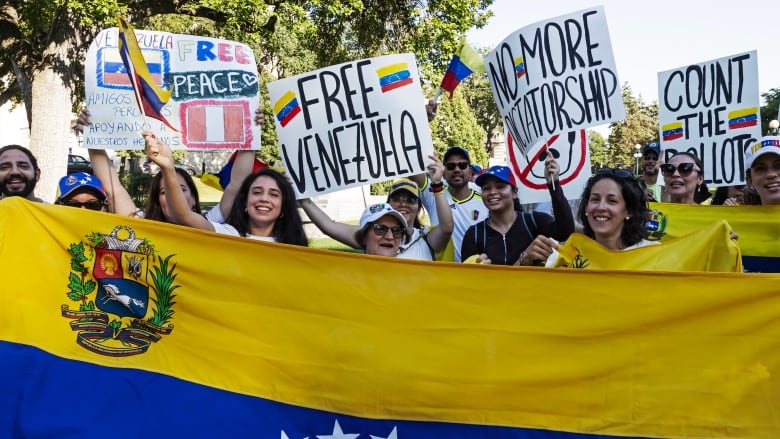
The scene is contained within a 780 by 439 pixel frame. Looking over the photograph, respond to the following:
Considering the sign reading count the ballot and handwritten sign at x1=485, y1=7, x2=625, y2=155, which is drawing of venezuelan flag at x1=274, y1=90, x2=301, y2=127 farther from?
handwritten sign at x1=485, y1=7, x2=625, y2=155

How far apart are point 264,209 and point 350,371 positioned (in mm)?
1372

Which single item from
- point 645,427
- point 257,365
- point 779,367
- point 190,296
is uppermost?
point 190,296

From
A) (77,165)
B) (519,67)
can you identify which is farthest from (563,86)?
(77,165)

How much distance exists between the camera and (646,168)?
286 inches

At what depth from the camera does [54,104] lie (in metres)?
15.5

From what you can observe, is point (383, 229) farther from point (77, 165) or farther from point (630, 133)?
point (630, 133)

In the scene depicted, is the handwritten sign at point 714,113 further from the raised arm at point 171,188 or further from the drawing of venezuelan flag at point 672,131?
the raised arm at point 171,188

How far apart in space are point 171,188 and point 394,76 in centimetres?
189

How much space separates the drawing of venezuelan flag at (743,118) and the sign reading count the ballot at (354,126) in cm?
325

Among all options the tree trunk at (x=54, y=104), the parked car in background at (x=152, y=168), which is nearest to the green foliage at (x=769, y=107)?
the parked car in background at (x=152, y=168)

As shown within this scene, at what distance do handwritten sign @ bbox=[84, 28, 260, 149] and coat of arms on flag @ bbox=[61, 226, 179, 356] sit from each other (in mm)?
1555

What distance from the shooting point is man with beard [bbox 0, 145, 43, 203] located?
4879 mm

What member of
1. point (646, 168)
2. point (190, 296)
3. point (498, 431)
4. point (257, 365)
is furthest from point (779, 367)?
point (646, 168)

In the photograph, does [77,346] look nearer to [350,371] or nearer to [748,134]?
[350,371]
